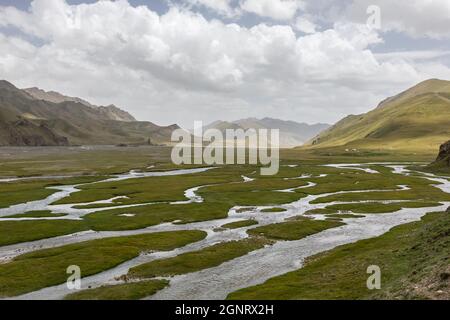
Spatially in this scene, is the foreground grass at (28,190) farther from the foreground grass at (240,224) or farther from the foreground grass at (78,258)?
the foreground grass at (240,224)

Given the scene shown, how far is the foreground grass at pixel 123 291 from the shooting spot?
3753 centimetres

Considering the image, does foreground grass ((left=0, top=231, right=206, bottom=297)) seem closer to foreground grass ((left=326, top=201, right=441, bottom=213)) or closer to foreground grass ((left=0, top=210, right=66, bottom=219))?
foreground grass ((left=0, top=210, right=66, bottom=219))

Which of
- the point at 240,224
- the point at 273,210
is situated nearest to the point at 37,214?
the point at 240,224

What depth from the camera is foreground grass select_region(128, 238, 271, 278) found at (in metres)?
45.3

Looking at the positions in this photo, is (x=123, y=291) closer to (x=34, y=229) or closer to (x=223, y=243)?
(x=223, y=243)

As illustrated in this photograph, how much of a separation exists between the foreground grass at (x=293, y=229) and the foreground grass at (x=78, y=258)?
8.56m

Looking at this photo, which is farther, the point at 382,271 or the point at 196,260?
the point at 196,260

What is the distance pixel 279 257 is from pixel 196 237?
14.2m

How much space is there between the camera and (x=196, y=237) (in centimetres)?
6122

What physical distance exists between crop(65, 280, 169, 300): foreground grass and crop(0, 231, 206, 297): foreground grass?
17.9 ft

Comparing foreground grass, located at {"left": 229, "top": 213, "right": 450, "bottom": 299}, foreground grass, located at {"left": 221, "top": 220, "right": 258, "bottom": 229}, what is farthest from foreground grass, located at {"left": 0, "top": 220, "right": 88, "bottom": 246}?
foreground grass, located at {"left": 229, "top": 213, "right": 450, "bottom": 299}

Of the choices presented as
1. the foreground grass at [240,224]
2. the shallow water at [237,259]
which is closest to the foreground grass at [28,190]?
the shallow water at [237,259]

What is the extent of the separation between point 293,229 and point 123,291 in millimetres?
31273

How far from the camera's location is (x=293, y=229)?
2534 inches
